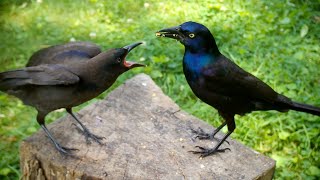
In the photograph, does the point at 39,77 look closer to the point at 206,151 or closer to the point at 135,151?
→ the point at 135,151

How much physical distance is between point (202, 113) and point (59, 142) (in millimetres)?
1976

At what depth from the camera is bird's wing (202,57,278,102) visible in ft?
10.0

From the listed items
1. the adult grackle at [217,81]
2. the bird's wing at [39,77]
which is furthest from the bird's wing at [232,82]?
the bird's wing at [39,77]

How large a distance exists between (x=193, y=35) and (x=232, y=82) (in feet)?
1.48

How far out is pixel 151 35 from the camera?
20.2 feet

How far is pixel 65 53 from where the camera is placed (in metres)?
3.52

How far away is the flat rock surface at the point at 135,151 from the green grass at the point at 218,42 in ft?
3.50

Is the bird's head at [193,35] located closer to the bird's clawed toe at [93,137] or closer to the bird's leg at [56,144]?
the bird's clawed toe at [93,137]

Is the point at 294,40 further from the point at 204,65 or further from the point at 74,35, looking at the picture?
the point at 204,65

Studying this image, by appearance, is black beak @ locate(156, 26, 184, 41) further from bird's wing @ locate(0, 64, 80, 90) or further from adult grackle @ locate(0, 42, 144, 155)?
bird's wing @ locate(0, 64, 80, 90)

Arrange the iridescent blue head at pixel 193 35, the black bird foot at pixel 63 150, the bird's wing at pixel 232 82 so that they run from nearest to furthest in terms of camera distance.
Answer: the iridescent blue head at pixel 193 35 → the bird's wing at pixel 232 82 → the black bird foot at pixel 63 150

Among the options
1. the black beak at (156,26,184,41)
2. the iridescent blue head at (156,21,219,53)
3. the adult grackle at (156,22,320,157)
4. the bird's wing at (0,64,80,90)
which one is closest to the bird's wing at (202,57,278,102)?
the adult grackle at (156,22,320,157)

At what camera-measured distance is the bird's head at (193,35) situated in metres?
2.93

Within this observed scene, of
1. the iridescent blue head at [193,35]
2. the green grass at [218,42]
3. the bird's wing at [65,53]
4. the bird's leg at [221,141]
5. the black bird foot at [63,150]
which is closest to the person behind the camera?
the iridescent blue head at [193,35]
